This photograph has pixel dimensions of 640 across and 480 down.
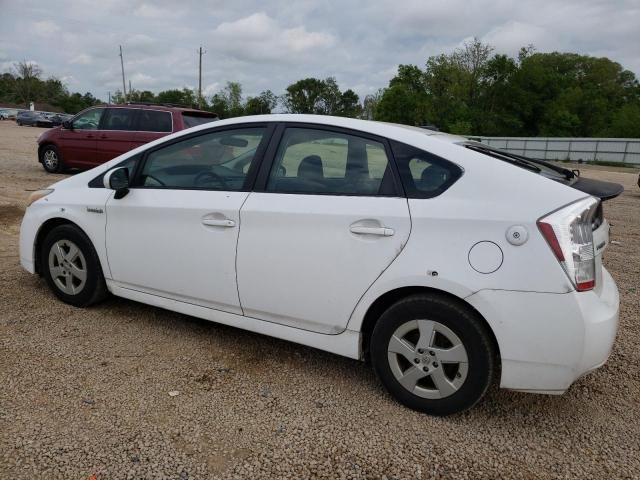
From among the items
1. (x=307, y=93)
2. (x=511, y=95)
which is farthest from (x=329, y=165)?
(x=307, y=93)

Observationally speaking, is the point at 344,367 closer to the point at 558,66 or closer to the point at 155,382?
the point at 155,382

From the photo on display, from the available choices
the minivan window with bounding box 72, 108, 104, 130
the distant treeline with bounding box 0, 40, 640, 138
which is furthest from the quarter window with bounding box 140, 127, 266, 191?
the distant treeline with bounding box 0, 40, 640, 138

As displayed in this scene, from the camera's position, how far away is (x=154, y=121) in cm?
1051

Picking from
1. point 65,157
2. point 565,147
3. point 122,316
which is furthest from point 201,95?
point 122,316

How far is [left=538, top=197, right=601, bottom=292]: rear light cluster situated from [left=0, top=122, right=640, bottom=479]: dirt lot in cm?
85

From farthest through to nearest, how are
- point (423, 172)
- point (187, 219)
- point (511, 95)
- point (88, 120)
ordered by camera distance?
1. point (511, 95)
2. point (88, 120)
3. point (187, 219)
4. point (423, 172)

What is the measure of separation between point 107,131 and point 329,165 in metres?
9.53

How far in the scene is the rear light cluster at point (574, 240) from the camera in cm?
237

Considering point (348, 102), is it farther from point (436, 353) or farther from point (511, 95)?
point (436, 353)

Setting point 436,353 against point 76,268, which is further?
point 76,268

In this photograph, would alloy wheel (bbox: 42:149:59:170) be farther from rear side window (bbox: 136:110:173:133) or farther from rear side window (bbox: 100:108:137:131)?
rear side window (bbox: 136:110:173:133)

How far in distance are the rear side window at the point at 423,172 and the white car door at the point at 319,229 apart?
0.07 meters

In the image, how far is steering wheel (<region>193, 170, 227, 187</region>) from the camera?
10.9ft

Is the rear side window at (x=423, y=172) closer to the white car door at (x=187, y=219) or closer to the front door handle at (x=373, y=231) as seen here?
the front door handle at (x=373, y=231)
